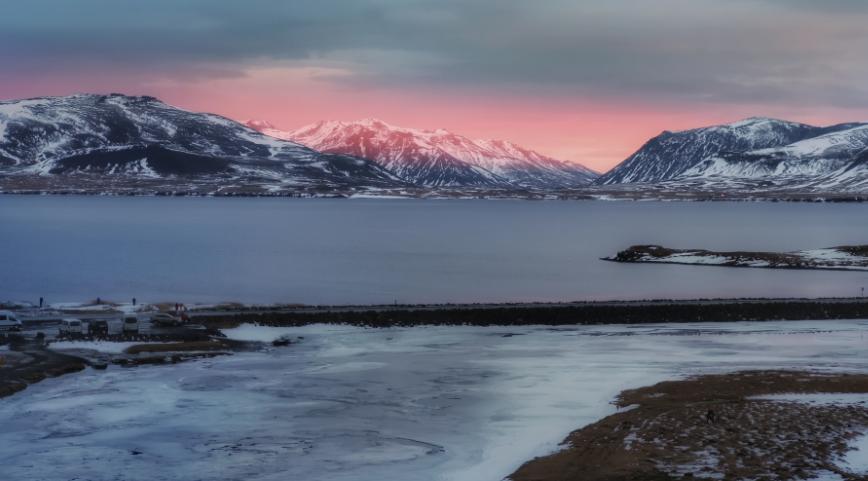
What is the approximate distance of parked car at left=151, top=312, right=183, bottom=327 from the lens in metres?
58.8

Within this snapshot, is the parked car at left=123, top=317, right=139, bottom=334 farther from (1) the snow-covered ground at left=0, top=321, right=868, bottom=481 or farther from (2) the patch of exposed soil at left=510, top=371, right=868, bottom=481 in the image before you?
(2) the patch of exposed soil at left=510, top=371, right=868, bottom=481

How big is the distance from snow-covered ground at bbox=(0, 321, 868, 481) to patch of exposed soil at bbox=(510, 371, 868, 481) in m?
1.48

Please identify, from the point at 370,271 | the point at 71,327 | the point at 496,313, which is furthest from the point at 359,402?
the point at 370,271

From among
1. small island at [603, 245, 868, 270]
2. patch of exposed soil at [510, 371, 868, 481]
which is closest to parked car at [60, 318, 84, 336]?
patch of exposed soil at [510, 371, 868, 481]

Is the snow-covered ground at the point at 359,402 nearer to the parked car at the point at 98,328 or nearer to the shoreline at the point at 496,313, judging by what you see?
the shoreline at the point at 496,313

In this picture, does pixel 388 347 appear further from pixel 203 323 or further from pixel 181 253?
pixel 181 253

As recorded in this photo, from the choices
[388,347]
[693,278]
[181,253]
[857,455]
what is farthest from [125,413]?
[181,253]

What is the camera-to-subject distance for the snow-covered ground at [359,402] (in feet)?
95.5

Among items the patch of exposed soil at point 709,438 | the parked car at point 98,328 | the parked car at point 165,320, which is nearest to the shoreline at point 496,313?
the parked car at point 165,320

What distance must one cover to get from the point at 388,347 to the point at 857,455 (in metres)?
29.3

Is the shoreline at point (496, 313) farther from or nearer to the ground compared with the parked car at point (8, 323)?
farther from the ground

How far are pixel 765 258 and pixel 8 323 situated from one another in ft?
284

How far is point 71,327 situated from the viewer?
55281mm

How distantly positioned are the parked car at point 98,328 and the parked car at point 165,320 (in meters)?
2.96
